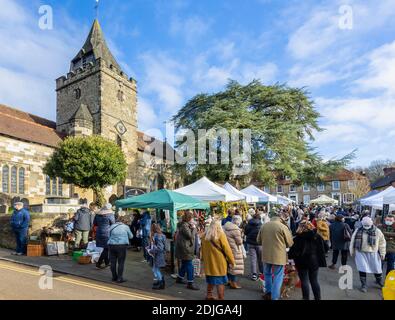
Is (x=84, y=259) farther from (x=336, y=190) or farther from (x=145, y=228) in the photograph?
(x=336, y=190)

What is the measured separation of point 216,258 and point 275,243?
1197 mm

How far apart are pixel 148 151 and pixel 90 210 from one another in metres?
32.7

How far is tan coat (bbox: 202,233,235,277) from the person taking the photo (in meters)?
5.73

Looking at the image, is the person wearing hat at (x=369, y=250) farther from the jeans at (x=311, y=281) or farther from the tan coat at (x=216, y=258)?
the tan coat at (x=216, y=258)

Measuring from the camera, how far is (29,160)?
25828mm

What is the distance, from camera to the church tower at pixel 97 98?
32.8 metres

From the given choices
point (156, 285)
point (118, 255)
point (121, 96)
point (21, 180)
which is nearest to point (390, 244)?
point (156, 285)

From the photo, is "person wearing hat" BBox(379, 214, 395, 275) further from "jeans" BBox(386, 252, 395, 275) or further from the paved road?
the paved road

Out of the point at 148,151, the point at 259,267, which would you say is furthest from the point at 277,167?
the point at 148,151

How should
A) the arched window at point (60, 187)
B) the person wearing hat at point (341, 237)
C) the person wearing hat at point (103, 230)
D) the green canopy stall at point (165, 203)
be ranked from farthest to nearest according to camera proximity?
the arched window at point (60, 187) < the person wearing hat at point (341, 237) < the green canopy stall at point (165, 203) < the person wearing hat at point (103, 230)

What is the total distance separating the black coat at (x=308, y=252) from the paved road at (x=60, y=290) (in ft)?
9.80

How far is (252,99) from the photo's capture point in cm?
2736

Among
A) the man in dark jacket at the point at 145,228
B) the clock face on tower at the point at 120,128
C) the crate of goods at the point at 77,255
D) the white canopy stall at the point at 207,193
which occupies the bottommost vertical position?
the crate of goods at the point at 77,255

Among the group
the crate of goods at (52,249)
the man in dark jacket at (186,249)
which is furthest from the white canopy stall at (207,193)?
the crate of goods at (52,249)
